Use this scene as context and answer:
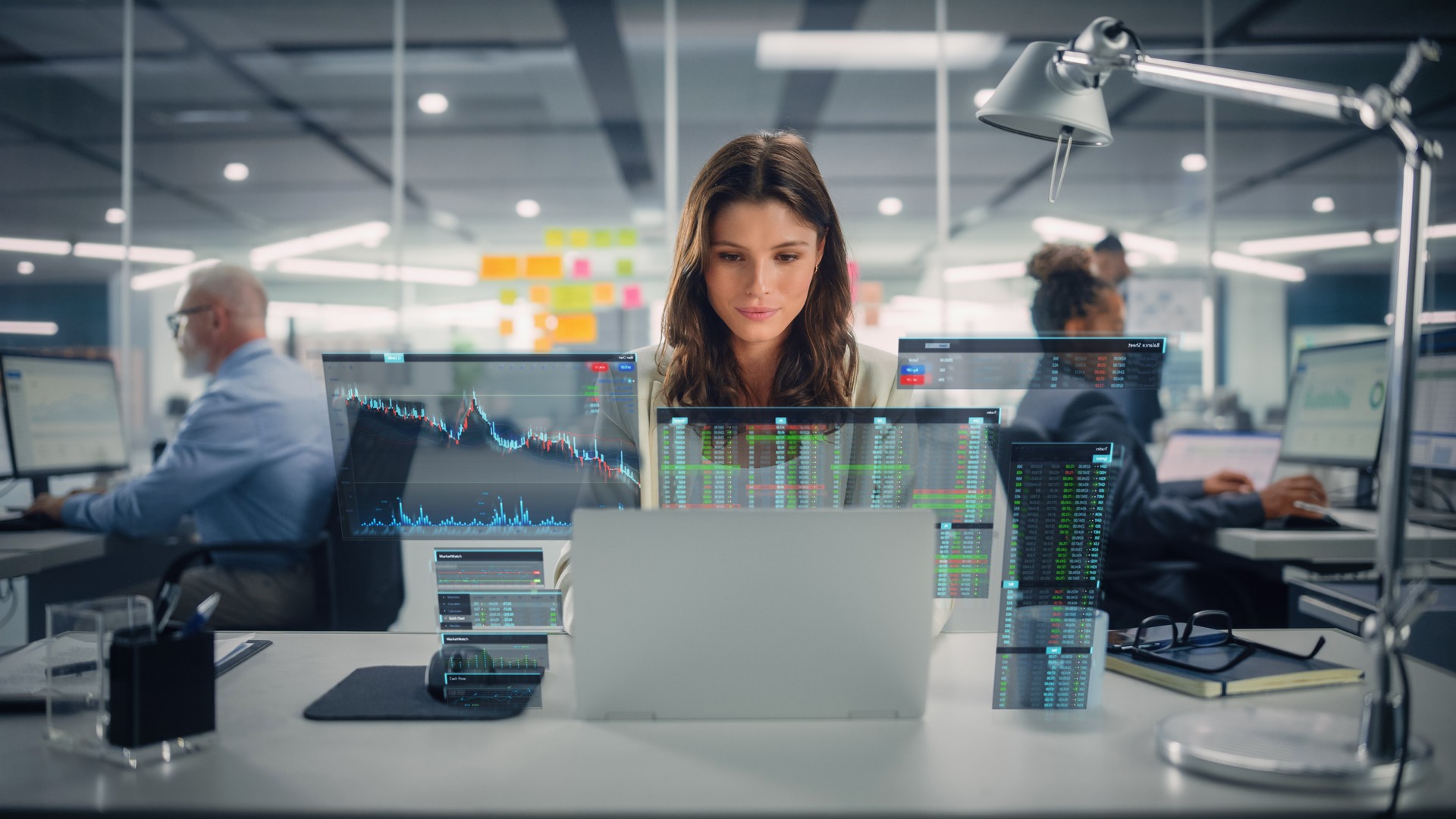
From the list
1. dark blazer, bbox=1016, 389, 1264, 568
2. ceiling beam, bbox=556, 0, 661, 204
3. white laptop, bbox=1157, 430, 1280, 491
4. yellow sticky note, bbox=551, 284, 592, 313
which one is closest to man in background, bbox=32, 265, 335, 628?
yellow sticky note, bbox=551, 284, 592, 313

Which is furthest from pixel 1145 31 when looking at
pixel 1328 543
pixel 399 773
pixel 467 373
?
pixel 399 773

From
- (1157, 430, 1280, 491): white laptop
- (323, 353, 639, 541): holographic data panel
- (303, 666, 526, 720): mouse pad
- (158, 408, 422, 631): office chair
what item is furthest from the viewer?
(1157, 430, 1280, 491): white laptop

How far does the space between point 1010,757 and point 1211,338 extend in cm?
406

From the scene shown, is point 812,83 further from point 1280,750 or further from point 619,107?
point 1280,750

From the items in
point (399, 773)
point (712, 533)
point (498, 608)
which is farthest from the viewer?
point (498, 608)

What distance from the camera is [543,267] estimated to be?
4.34 m

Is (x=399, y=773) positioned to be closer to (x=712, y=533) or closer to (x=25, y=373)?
(x=712, y=533)

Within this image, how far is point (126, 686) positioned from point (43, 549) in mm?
1848

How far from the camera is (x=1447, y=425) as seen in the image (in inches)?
99.1

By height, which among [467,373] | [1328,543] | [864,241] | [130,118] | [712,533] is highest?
[130,118]

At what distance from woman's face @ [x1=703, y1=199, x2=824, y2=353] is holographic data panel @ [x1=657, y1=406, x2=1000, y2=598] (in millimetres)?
482

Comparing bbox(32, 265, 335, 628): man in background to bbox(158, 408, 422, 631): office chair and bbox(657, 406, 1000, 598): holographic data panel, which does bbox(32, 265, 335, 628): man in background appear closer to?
bbox(158, 408, 422, 631): office chair

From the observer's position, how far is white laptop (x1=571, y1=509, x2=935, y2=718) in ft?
3.38

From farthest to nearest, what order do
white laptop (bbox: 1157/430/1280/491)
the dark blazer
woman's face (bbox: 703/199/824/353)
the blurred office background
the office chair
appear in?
the blurred office background → white laptop (bbox: 1157/430/1280/491) → the dark blazer → the office chair → woman's face (bbox: 703/199/824/353)
